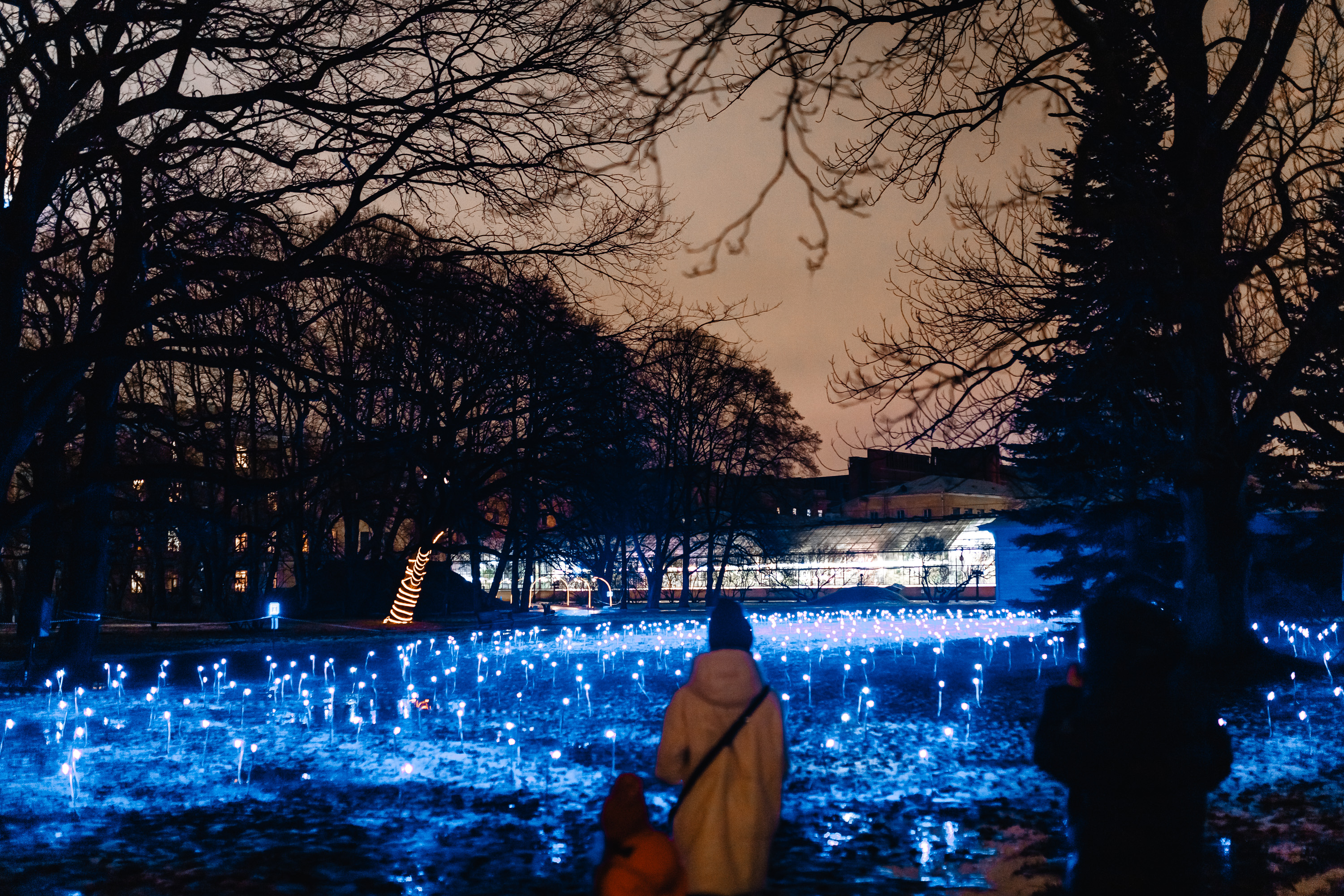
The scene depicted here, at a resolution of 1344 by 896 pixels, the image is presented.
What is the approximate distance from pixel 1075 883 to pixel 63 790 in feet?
26.1

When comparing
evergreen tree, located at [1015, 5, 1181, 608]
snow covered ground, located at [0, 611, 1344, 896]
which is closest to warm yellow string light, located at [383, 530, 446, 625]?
snow covered ground, located at [0, 611, 1344, 896]

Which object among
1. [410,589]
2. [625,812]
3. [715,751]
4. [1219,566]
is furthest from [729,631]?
[410,589]

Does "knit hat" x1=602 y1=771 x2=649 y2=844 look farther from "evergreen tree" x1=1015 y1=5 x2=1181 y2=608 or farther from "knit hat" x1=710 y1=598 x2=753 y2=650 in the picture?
"evergreen tree" x1=1015 y1=5 x2=1181 y2=608

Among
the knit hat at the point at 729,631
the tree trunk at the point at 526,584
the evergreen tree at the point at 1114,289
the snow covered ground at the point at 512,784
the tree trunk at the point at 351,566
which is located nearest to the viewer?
the knit hat at the point at 729,631

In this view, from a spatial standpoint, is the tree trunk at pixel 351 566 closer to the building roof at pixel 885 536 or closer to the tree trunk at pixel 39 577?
the tree trunk at pixel 39 577

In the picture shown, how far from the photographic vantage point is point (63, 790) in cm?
909

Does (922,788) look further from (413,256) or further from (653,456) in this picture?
(653,456)

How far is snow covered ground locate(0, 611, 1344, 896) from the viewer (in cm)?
657

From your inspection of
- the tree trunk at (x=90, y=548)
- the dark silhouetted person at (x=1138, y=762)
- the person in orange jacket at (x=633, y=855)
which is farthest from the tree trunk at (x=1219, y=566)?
the tree trunk at (x=90, y=548)

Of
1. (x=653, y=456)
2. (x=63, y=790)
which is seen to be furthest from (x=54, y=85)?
(x=653, y=456)

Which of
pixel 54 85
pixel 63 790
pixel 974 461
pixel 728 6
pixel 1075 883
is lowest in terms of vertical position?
pixel 63 790

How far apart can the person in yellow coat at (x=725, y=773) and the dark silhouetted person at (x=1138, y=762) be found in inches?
42.2

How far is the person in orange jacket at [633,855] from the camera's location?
383 cm

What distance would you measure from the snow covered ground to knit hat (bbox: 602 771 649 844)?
72 centimetres
